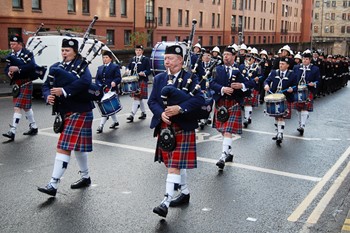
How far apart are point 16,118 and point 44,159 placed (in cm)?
204

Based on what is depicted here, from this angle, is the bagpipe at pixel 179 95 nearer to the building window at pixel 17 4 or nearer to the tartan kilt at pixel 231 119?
the tartan kilt at pixel 231 119

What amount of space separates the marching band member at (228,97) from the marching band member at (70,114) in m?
2.65

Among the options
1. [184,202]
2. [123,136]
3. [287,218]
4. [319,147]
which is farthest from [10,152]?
[319,147]

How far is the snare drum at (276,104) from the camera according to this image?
1001 centimetres

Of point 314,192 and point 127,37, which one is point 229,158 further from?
point 127,37

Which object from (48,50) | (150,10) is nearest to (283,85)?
(48,50)

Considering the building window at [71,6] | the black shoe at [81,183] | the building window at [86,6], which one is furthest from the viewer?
the building window at [86,6]

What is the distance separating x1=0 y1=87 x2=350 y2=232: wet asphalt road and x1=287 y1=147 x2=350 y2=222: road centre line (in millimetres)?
13

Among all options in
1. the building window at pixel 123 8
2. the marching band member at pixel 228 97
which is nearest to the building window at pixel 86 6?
the building window at pixel 123 8

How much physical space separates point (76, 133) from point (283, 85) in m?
5.52

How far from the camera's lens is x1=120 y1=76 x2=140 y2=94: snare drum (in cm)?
1262

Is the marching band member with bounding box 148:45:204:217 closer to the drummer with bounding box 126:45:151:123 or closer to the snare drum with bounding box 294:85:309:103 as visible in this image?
the snare drum with bounding box 294:85:309:103

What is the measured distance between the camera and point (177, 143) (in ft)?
18.8

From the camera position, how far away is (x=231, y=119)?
27.3 feet
